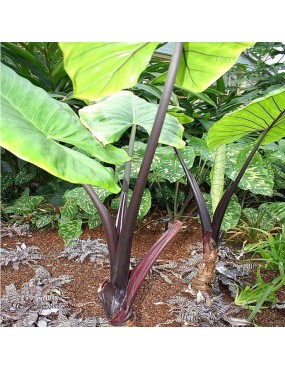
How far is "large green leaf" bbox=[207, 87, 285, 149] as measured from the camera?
2.31ft

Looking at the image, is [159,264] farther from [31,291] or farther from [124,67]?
[124,67]

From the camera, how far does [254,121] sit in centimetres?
79

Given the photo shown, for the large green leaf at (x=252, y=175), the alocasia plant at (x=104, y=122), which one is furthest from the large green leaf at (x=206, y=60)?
the large green leaf at (x=252, y=175)

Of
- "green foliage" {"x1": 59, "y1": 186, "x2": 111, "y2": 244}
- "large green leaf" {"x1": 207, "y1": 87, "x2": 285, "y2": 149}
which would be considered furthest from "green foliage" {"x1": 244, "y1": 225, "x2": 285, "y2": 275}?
"green foliage" {"x1": 59, "y1": 186, "x2": 111, "y2": 244}

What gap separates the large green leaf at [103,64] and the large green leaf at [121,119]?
106 mm

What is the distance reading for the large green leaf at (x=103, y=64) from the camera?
21.4 inches

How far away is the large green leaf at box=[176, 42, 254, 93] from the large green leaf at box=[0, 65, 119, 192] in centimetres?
21

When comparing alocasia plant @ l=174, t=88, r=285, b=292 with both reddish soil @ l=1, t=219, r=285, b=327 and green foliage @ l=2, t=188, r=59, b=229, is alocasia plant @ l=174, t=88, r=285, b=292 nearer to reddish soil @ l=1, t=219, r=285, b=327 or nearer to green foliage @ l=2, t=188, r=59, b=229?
reddish soil @ l=1, t=219, r=285, b=327

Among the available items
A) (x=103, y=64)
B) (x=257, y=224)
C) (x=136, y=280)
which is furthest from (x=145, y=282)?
(x=103, y=64)

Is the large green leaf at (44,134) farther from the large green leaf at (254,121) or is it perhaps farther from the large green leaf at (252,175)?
the large green leaf at (252,175)

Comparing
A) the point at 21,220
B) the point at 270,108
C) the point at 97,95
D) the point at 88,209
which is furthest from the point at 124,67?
the point at 21,220

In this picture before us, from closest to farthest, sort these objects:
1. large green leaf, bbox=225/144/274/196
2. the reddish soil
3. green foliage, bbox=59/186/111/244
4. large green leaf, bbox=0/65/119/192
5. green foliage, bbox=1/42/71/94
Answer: large green leaf, bbox=0/65/119/192
the reddish soil
large green leaf, bbox=225/144/274/196
green foliage, bbox=59/186/111/244
green foliage, bbox=1/42/71/94

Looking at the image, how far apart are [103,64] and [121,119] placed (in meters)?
0.21

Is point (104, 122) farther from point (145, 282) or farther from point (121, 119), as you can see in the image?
point (145, 282)
